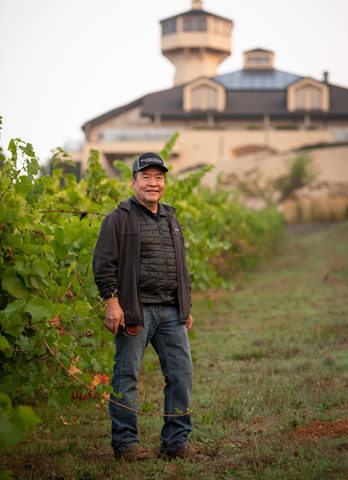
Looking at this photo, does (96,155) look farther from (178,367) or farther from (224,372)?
(178,367)

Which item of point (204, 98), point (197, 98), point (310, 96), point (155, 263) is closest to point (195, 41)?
point (197, 98)

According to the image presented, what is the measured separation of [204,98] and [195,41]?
7.94 meters

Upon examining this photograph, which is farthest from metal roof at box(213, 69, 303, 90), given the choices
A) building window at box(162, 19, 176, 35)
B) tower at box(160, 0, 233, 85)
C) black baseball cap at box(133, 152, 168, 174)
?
black baseball cap at box(133, 152, 168, 174)

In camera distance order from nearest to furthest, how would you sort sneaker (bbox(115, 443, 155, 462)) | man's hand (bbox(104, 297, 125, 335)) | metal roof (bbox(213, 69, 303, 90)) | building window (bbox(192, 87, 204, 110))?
man's hand (bbox(104, 297, 125, 335)) < sneaker (bbox(115, 443, 155, 462)) < building window (bbox(192, 87, 204, 110)) < metal roof (bbox(213, 69, 303, 90))

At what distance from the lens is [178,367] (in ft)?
13.0

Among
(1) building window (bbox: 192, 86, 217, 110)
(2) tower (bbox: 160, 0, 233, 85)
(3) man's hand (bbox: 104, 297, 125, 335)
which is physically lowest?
(3) man's hand (bbox: 104, 297, 125, 335)

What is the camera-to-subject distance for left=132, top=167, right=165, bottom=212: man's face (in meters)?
3.97

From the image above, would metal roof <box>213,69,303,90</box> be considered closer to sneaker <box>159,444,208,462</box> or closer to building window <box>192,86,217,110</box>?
building window <box>192,86,217,110</box>

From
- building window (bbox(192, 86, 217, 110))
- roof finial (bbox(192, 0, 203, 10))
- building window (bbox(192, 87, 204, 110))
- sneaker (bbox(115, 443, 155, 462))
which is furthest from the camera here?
roof finial (bbox(192, 0, 203, 10))

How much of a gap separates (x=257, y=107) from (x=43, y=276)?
4299cm

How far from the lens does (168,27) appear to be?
51.4m

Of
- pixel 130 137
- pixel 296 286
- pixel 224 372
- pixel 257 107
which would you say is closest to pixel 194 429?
pixel 224 372

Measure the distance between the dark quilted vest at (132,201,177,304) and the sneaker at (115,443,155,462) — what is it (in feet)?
2.73

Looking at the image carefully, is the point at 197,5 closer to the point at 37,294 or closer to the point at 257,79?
the point at 257,79
